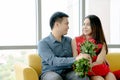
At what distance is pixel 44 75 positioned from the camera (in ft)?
9.98

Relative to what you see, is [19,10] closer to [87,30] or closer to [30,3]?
[30,3]

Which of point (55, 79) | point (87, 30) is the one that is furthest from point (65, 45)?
point (55, 79)

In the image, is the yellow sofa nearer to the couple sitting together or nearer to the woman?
the couple sitting together

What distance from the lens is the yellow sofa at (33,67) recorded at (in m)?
2.92

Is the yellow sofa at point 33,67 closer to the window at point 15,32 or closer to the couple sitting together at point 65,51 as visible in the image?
the couple sitting together at point 65,51

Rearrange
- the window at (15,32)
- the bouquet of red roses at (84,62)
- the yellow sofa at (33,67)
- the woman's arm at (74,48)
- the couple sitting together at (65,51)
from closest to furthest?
the bouquet of red roses at (84,62), the yellow sofa at (33,67), the couple sitting together at (65,51), the woman's arm at (74,48), the window at (15,32)

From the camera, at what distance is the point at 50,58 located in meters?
3.02

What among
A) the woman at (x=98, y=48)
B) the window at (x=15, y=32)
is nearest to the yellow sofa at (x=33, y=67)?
the woman at (x=98, y=48)

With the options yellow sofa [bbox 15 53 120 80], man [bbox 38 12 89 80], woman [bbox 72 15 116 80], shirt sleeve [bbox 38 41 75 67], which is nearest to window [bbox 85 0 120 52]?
yellow sofa [bbox 15 53 120 80]

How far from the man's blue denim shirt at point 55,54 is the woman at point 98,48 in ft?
0.39

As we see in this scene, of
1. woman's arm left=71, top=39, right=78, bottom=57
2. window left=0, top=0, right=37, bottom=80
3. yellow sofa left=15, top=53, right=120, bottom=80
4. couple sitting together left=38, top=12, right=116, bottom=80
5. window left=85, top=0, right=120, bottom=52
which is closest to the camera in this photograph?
yellow sofa left=15, top=53, right=120, bottom=80

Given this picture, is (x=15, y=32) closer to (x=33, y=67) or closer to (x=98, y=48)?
(x=33, y=67)

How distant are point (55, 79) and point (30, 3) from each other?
2021 millimetres

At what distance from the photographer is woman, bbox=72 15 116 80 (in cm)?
312
